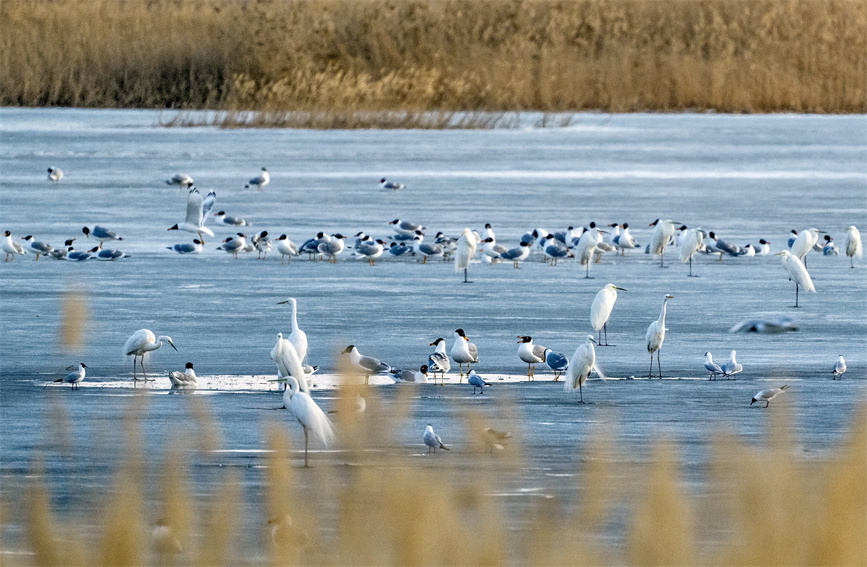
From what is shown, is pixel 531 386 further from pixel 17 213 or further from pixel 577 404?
pixel 17 213

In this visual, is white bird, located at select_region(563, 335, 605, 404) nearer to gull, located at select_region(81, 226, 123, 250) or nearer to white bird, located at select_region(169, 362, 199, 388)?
white bird, located at select_region(169, 362, 199, 388)

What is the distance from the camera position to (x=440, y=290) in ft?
35.2

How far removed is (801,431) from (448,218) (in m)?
10.1

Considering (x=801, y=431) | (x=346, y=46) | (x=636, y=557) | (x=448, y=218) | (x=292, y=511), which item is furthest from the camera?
(x=346, y=46)

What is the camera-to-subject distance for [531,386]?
7.21 metres

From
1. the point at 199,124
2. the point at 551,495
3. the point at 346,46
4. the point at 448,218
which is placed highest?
the point at 346,46

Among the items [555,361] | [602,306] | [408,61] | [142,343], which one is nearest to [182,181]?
[602,306]

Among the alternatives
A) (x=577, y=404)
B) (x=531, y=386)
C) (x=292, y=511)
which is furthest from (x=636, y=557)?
(x=531, y=386)

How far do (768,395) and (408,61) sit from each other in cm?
2714

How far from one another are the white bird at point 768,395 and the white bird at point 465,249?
15.1ft

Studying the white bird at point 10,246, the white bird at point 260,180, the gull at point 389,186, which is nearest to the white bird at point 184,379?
the white bird at point 10,246

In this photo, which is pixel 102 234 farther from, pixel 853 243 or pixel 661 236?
pixel 853 243

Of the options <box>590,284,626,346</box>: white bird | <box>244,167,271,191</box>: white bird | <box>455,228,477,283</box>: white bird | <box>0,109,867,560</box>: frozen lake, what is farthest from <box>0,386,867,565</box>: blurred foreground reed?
<box>244,167,271,191</box>: white bird

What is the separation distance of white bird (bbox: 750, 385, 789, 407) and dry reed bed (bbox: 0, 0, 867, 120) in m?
22.5
